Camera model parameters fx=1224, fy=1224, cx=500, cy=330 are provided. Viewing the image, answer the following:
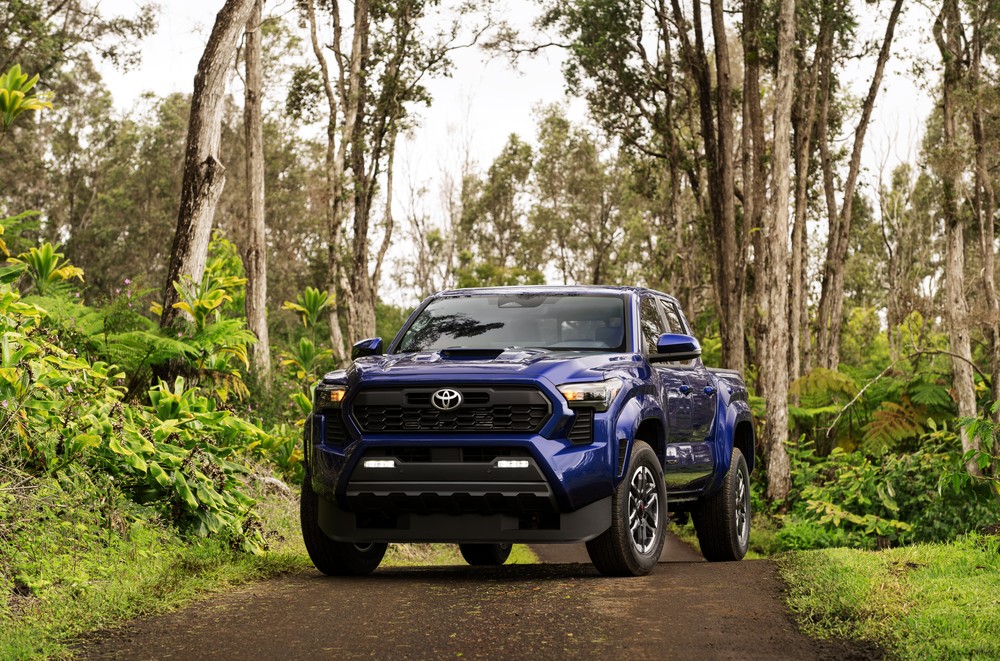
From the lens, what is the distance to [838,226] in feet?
119

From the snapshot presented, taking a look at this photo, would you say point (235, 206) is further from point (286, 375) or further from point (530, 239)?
point (286, 375)

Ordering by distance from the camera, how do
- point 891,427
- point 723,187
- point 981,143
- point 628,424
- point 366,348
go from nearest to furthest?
point 628,424 < point 366,348 < point 891,427 < point 723,187 < point 981,143

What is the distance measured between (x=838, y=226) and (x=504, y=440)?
100ft

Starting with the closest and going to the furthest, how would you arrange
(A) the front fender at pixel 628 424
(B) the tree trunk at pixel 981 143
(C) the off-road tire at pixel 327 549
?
(A) the front fender at pixel 628 424
(C) the off-road tire at pixel 327 549
(B) the tree trunk at pixel 981 143

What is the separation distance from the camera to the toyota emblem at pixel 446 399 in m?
7.63

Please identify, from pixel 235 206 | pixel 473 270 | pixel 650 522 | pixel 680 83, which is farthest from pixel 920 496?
pixel 473 270

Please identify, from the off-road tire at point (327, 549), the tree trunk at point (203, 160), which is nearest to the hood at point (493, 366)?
the off-road tire at point (327, 549)

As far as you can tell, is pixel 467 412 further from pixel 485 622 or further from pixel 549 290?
pixel 549 290

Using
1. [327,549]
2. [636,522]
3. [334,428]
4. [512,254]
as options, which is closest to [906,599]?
[636,522]

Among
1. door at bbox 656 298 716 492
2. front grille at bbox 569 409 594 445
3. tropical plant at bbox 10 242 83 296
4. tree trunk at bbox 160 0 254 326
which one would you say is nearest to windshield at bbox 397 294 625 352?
door at bbox 656 298 716 492

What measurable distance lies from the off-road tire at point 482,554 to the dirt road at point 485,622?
114 inches

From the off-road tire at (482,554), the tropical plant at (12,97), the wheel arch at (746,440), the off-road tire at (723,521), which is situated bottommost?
the off-road tire at (482,554)

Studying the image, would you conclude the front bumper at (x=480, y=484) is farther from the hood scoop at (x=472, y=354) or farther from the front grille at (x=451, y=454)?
the hood scoop at (x=472, y=354)

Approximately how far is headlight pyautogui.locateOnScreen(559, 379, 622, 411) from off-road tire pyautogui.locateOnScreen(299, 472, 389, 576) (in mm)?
1904
